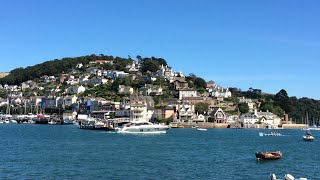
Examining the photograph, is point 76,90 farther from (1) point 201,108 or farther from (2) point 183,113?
(2) point 183,113

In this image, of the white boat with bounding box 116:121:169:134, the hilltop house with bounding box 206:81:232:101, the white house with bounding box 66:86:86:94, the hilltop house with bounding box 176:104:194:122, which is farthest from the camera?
the white house with bounding box 66:86:86:94

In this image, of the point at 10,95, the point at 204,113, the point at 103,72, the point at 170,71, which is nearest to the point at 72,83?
the point at 103,72

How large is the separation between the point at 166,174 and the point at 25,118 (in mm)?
122773

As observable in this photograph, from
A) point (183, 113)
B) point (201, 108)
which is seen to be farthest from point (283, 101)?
point (183, 113)

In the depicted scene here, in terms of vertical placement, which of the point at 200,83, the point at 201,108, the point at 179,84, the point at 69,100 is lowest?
the point at 201,108

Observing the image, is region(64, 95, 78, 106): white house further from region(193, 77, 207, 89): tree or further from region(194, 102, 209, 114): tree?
region(194, 102, 209, 114): tree

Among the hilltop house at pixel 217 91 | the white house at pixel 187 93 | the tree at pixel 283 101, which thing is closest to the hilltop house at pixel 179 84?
the white house at pixel 187 93

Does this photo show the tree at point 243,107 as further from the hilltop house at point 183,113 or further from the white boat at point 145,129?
the white boat at point 145,129

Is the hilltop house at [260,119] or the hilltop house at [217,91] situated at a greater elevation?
the hilltop house at [217,91]

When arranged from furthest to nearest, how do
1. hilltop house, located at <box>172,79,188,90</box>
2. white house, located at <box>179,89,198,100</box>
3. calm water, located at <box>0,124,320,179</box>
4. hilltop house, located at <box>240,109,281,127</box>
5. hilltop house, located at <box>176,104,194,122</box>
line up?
hilltop house, located at <box>172,79,188,90</box>
white house, located at <box>179,89,198,100</box>
hilltop house, located at <box>240,109,281,127</box>
hilltop house, located at <box>176,104,194,122</box>
calm water, located at <box>0,124,320,179</box>

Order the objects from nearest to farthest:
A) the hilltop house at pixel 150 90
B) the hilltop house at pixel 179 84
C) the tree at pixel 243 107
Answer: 1. the tree at pixel 243 107
2. the hilltop house at pixel 150 90
3. the hilltop house at pixel 179 84

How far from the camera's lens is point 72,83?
622 feet

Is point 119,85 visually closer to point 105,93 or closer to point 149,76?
point 105,93

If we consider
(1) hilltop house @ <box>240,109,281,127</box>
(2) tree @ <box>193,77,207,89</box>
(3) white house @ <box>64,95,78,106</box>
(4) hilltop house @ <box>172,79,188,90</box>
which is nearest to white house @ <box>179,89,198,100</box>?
(4) hilltop house @ <box>172,79,188,90</box>
